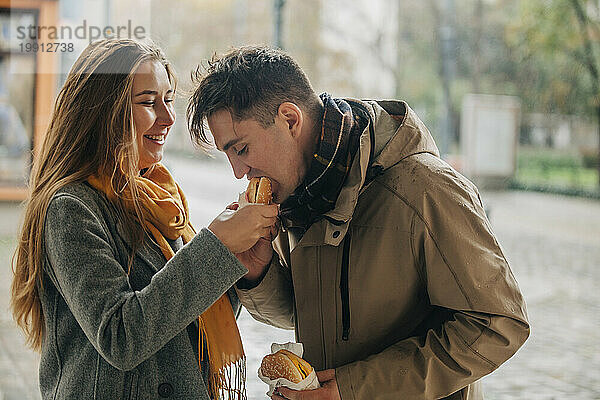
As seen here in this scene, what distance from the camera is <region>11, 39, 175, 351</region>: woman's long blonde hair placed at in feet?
4.42

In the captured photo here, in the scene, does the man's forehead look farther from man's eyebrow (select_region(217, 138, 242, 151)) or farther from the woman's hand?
the woman's hand

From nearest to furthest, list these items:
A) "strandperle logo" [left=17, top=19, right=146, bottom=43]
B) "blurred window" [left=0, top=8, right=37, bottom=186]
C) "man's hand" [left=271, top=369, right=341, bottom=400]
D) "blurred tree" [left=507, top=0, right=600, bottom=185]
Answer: "man's hand" [left=271, top=369, right=341, bottom=400], "strandperle logo" [left=17, top=19, right=146, bottom=43], "blurred window" [left=0, top=8, right=37, bottom=186], "blurred tree" [left=507, top=0, right=600, bottom=185]

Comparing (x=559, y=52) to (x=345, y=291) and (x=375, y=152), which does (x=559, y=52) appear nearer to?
(x=375, y=152)

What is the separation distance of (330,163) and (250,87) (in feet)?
0.68

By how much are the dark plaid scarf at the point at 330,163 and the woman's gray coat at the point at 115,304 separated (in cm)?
22

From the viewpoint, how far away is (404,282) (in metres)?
1.34

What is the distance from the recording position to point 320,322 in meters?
1.42

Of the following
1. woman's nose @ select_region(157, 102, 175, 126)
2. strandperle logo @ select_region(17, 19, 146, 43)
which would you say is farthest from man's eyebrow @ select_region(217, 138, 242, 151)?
strandperle logo @ select_region(17, 19, 146, 43)

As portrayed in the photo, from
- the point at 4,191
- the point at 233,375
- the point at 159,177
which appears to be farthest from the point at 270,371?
the point at 4,191

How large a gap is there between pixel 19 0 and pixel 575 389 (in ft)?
8.84

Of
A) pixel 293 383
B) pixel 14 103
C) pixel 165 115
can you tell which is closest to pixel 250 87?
pixel 165 115

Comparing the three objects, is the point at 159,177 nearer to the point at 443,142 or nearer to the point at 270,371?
the point at 270,371

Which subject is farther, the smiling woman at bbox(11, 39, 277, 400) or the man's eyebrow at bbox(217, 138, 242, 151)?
the man's eyebrow at bbox(217, 138, 242, 151)

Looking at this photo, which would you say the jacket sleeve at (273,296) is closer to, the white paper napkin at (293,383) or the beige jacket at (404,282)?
the beige jacket at (404,282)
